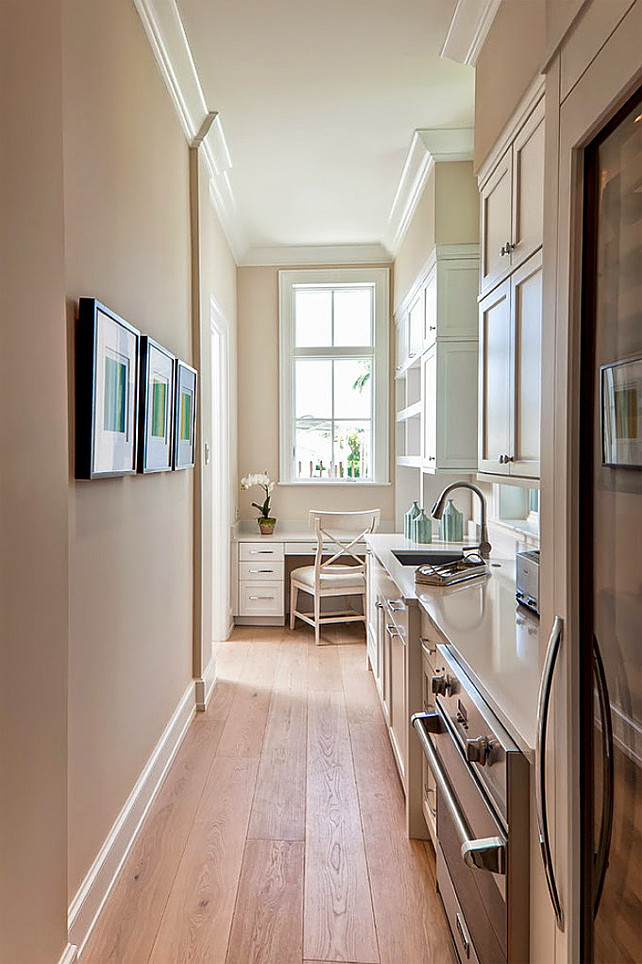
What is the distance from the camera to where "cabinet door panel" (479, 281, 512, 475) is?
2156mm

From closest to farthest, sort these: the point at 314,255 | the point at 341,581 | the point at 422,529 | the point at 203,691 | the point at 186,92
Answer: the point at 186,92, the point at 203,691, the point at 422,529, the point at 341,581, the point at 314,255

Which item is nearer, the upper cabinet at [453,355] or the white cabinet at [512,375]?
the white cabinet at [512,375]

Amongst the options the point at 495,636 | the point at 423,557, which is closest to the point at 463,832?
the point at 495,636

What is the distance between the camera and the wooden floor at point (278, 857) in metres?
1.84

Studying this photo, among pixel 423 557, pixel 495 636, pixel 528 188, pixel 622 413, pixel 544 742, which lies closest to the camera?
pixel 622 413

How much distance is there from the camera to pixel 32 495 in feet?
4.71

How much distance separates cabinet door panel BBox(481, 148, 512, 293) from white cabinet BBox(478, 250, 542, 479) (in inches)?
2.7

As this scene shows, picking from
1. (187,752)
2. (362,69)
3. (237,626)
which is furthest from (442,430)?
(237,626)

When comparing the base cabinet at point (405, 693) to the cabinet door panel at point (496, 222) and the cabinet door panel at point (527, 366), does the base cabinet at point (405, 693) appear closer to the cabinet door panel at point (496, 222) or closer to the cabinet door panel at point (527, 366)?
the cabinet door panel at point (527, 366)

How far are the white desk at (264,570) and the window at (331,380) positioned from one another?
2.27 ft

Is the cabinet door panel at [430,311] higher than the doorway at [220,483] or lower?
higher

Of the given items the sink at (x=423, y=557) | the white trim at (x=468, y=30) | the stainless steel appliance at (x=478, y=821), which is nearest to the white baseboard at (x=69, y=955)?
the stainless steel appliance at (x=478, y=821)

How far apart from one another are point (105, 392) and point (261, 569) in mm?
3354

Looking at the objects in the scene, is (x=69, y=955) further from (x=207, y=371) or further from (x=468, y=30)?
(x=468, y=30)
